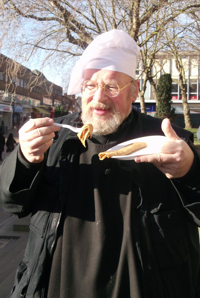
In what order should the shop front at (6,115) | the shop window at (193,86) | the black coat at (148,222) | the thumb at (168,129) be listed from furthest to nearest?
the shop window at (193,86) → the shop front at (6,115) → the black coat at (148,222) → the thumb at (168,129)

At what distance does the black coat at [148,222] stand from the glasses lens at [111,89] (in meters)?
0.38

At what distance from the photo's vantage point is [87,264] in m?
1.50

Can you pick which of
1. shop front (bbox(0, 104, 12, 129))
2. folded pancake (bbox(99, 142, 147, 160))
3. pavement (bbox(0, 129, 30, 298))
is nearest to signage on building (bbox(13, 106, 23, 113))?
shop front (bbox(0, 104, 12, 129))

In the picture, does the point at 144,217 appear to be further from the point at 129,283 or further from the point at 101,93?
the point at 101,93

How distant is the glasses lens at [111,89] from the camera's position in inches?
69.9

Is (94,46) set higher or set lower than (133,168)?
higher

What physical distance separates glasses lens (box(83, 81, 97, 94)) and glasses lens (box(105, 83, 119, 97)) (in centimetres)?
8

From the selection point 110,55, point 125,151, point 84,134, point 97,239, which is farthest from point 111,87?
point 97,239

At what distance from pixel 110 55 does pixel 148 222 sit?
117 cm

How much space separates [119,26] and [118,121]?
827 cm

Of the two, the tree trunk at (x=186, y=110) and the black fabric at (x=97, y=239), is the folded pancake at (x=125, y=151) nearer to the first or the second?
the black fabric at (x=97, y=239)

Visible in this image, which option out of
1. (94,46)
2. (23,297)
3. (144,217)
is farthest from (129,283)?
(94,46)

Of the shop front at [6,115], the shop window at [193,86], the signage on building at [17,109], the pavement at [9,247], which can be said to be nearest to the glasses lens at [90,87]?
the pavement at [9,247]

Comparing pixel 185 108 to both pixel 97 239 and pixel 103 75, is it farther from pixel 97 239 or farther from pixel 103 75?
pixel 97 239
